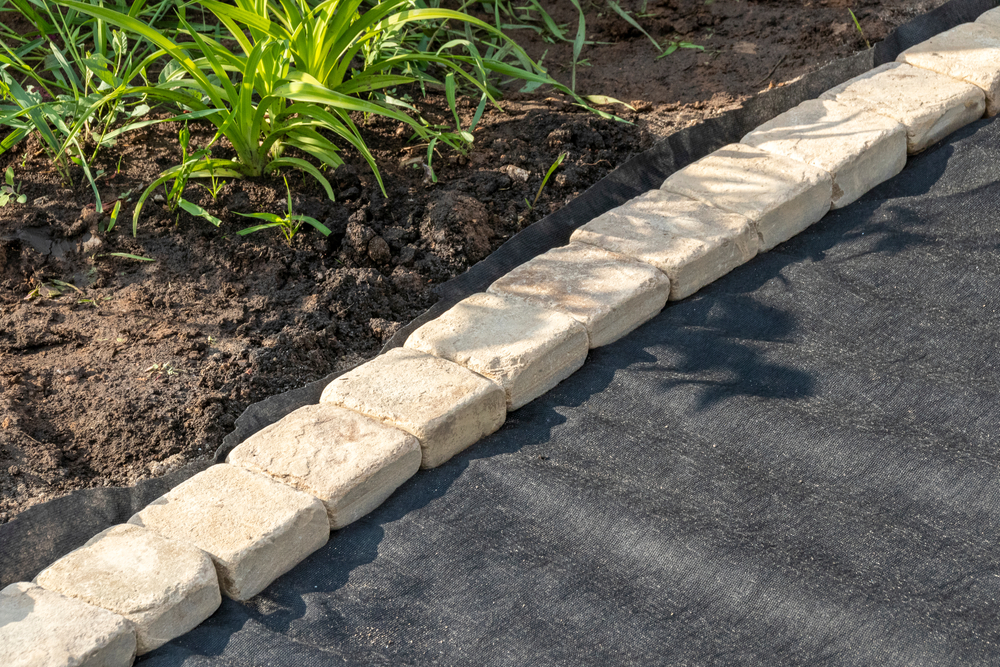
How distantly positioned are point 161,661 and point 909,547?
4.06 ft

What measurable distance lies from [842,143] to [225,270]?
157 centimetres

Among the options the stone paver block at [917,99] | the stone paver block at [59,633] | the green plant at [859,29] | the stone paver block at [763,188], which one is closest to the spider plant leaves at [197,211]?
the stone paver block at [59,633]

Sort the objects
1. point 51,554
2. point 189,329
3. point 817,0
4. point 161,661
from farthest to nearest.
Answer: point 817,0, point 189,329, point 51,554, point 161,661

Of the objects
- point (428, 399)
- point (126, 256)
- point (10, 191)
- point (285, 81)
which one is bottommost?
point (428, 399)

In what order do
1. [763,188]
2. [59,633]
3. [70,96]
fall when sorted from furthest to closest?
[70,96]
[763,188]
[59,633]

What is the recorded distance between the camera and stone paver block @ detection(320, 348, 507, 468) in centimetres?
186

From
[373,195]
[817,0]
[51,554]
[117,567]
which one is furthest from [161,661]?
[817,0]

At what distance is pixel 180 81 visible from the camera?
224 centimetres

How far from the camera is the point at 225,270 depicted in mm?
2207

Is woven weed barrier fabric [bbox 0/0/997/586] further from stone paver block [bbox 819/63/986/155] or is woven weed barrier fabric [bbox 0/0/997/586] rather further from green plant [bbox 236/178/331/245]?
green plant [bbox 236/178/331/245]

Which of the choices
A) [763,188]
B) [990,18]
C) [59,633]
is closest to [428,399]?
[59,633]

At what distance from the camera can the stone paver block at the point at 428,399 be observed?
73.2 inches

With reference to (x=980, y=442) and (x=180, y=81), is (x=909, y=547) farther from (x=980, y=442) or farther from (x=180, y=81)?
(x=180, y=81)

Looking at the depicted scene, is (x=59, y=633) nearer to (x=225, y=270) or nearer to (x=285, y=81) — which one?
(x=225, y=270)
